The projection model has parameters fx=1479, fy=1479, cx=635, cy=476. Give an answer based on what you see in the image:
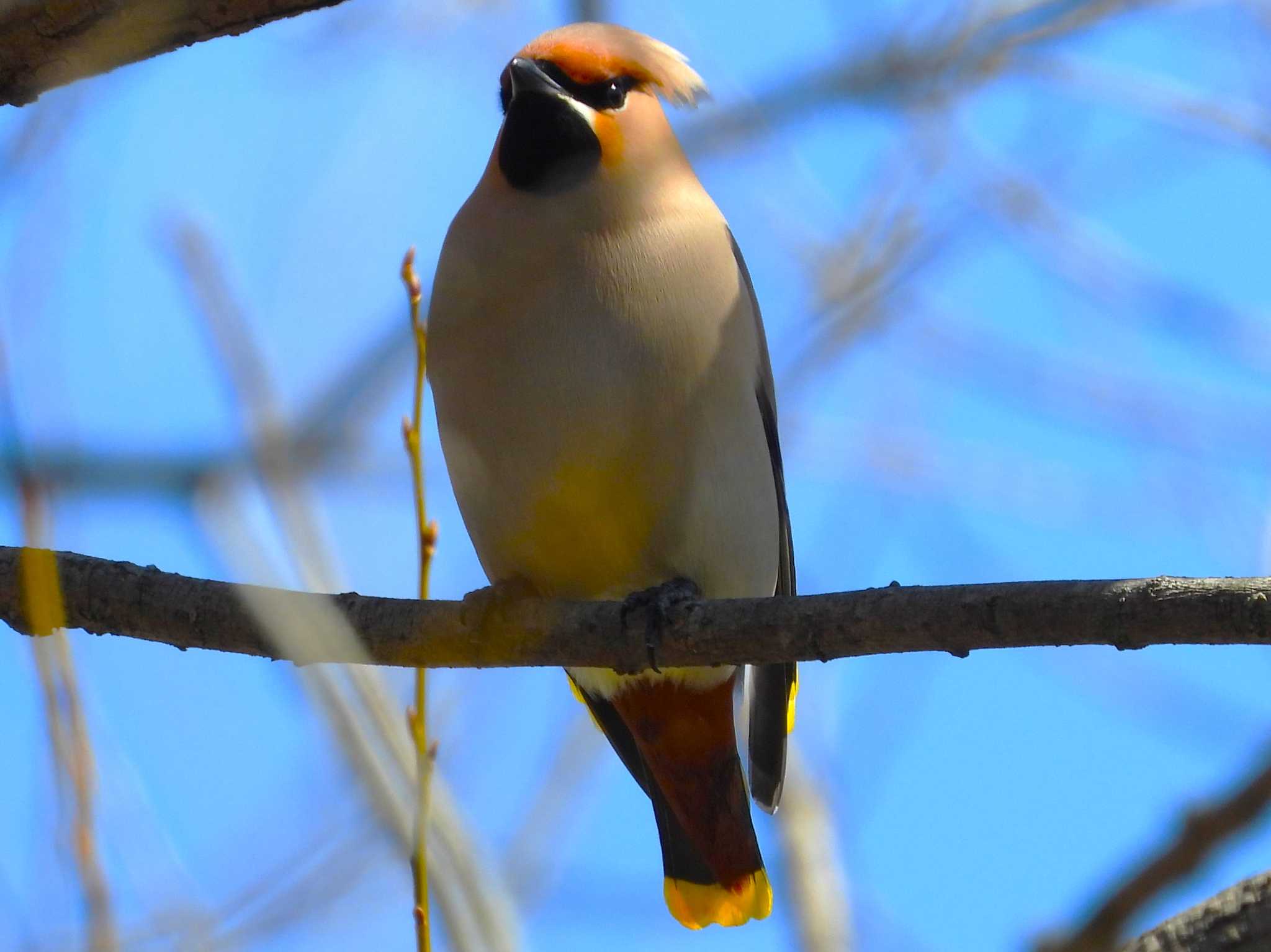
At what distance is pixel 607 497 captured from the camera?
3.53 metres

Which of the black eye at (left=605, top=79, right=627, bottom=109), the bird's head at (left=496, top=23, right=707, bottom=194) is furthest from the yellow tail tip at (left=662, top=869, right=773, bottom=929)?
the black eye at (left=605, top=79, right=627, bottom=109)

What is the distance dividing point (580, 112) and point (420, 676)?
1.71 m

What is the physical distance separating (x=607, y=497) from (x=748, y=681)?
1.13m

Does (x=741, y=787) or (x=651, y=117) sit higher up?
(x=651, y=117)

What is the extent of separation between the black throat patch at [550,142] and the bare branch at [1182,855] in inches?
93.1

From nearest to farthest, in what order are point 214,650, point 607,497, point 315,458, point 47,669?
point 315,458 < point 47,669 < point 214,650 < point 607,497

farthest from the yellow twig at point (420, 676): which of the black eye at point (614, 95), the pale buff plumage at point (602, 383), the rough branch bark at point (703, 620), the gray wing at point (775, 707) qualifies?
the gray wing at point (775, 707)

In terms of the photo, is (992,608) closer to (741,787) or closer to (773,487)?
(773,487)

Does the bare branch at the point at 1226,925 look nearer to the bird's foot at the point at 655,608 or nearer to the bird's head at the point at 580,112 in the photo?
the bird's foot at the point at 655,608

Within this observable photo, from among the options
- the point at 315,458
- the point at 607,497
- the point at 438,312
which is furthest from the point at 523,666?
the point at 315,458

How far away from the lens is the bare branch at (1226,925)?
243 centimetres

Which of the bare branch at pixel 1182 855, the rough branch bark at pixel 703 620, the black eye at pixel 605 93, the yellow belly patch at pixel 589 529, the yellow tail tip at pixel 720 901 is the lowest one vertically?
the bare branch at pixel 1182 855

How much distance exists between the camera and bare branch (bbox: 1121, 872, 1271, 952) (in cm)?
243

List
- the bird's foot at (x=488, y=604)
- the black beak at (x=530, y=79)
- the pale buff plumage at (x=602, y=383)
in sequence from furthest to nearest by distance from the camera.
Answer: the black beak at (x=530, y=79) < the pale buff plumage at (x=602, y=383) < the bird's foot at (x=488, y=604)
